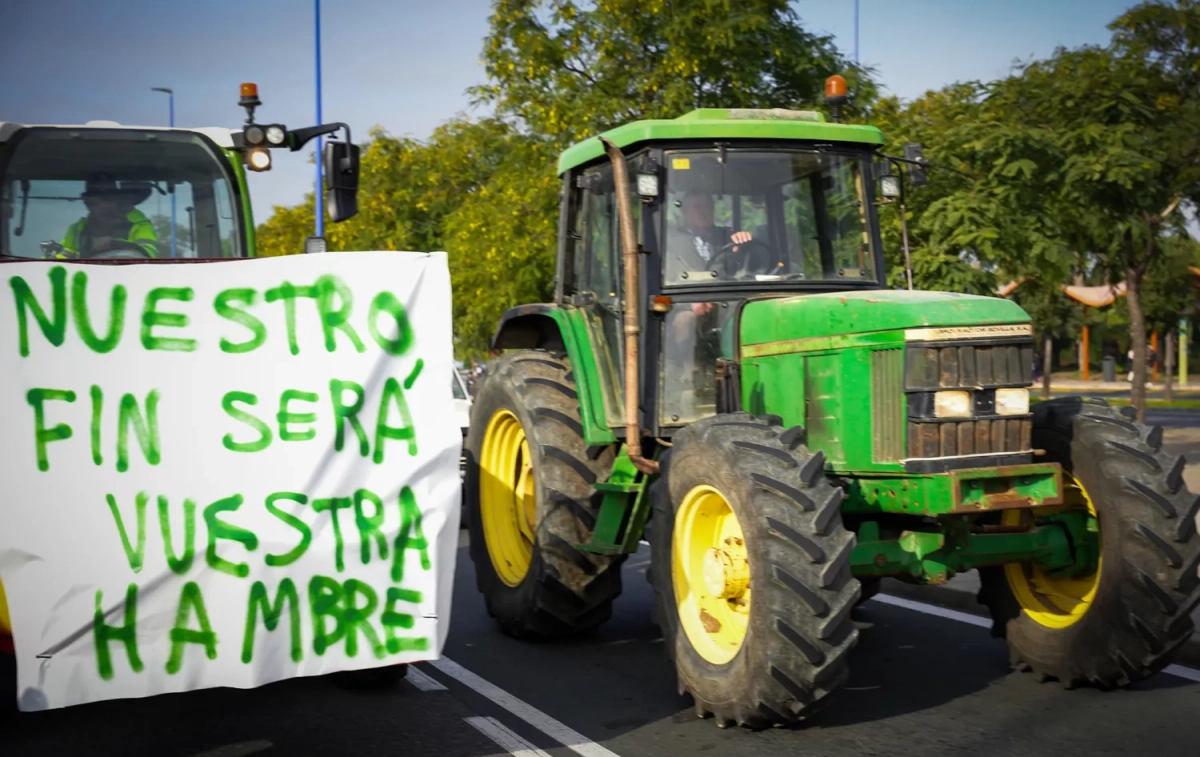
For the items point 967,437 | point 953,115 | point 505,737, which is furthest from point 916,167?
point 953,115

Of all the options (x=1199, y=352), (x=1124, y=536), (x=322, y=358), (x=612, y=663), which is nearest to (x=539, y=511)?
(x=612, y=663)

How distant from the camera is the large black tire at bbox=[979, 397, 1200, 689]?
594 cm

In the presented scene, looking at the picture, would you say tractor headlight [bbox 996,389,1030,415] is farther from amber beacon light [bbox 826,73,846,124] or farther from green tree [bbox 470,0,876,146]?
green tree [bbox 470,0,876,146]

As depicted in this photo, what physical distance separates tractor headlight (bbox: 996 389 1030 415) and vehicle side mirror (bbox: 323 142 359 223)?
13.1 ft

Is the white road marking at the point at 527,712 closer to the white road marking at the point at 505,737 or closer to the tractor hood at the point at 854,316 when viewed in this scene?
the white road marking at the point at 505,737

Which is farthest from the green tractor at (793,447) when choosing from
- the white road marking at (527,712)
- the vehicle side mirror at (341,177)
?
the vehicle side mirror at (341,177)

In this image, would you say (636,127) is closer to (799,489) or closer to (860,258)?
(860,258)

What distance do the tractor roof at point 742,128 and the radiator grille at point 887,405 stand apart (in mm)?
1635

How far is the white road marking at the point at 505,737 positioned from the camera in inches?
221

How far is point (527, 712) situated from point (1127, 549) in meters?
2.79

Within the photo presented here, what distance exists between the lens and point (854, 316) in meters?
6.21

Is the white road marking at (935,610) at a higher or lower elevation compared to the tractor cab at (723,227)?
lower

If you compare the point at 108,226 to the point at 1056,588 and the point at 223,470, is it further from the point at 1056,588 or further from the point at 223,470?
the point at 1056,588

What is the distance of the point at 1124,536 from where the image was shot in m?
6.00
